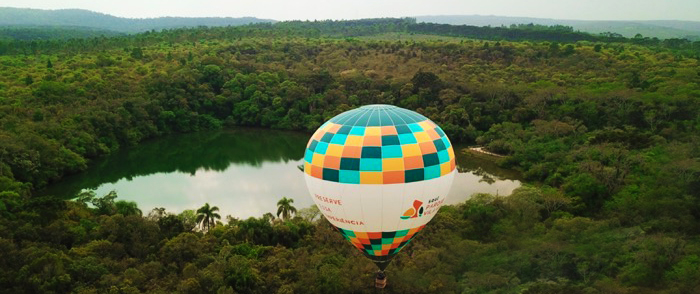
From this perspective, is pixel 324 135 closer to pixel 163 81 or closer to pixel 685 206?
pixel 685 206

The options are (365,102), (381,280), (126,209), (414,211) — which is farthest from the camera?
(365,102)

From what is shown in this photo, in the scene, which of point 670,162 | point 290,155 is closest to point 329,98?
point 290,155

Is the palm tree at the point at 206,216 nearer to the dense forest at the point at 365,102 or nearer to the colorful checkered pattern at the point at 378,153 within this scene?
the dense forest at the point at 365,102

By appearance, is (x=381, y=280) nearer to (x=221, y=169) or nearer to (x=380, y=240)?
(x=380, y=240)

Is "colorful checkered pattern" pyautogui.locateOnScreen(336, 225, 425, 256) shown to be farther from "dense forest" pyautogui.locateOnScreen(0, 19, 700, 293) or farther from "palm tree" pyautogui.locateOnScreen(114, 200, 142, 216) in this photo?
"palm tree" pyautogui.locateOnScreen(114, 200, 142, 216)

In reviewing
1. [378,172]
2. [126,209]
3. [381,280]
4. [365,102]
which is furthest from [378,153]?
[365,102]

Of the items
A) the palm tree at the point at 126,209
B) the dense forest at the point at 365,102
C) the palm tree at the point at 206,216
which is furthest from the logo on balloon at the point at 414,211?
the palm tree at the point at 126,209
